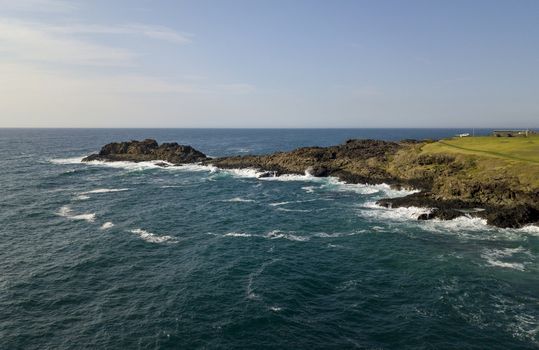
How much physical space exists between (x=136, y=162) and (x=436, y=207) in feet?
309

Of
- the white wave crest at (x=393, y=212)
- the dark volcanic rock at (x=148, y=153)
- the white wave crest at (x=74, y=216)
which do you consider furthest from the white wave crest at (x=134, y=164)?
the white wave crest at (x=393, y=212)

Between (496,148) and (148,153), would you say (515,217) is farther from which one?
(148,153)

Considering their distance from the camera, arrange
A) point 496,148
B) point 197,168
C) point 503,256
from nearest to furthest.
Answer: point 503,256
point 496,148
point 197,168

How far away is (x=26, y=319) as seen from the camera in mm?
31828

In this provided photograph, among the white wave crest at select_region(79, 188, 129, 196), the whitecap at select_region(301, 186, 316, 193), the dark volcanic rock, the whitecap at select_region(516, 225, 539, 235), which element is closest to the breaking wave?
the white wave crest at select_region(79, 188, 129, 196)

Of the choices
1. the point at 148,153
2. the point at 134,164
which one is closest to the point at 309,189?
the point at 134,164

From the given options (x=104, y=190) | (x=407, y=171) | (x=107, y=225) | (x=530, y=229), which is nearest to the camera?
(x=530, y=229)

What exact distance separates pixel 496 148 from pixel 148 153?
331ft

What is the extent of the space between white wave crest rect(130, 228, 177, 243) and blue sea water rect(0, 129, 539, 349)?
17.2 inches

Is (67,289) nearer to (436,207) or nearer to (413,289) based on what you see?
(413,289)

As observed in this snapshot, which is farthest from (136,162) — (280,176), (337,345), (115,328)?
(337,345)

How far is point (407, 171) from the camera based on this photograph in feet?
277

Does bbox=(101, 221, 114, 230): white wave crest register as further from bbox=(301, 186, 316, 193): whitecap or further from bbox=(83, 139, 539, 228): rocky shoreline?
bbox=(83, 139, 539, 228): rocky shoreline

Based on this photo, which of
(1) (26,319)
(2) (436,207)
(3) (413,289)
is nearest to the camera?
(1) (26,319)
